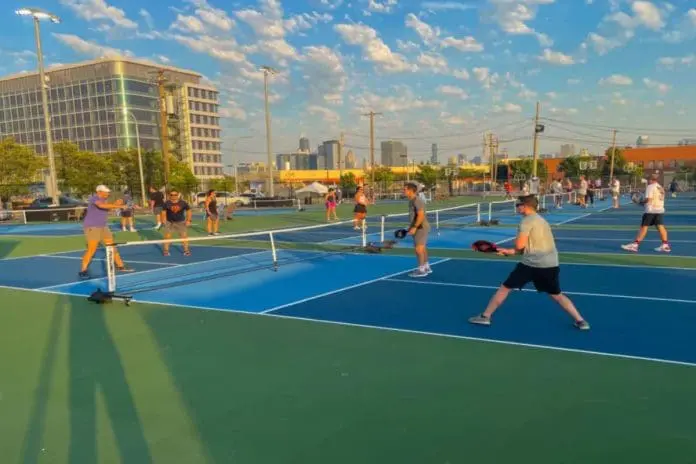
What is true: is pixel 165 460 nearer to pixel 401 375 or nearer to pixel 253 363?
pixel 253 363

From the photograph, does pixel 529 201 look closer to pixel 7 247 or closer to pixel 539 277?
pixel 539 277

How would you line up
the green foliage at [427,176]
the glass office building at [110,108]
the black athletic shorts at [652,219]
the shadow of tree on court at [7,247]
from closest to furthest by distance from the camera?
the black athletic shorts at [652,219]
the shadow of tree on court at [7,247]
the green foliage at [427,176]
the glass office building at [110,108]

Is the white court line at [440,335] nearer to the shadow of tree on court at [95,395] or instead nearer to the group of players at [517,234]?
the group of players at [517,234]

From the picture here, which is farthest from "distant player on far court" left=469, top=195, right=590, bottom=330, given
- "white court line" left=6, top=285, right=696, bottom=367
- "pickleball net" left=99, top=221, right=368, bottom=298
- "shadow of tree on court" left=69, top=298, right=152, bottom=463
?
"pickleball net" left=99, top=221, right=368, bottom=298

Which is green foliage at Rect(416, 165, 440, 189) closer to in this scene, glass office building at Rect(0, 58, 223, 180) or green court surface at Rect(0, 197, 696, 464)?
glass office building at Rect(0, 58, 223, 180)

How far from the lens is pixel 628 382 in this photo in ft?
14.8

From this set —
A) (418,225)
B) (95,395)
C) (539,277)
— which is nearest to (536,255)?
(539,277)

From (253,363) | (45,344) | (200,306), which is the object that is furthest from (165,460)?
(200,306)

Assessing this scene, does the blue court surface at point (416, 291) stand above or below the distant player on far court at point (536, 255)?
below

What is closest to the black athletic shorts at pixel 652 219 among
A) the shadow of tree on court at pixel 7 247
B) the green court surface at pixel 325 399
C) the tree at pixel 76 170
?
the green court surface at pixel 325 399

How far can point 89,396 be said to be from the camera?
451 cm

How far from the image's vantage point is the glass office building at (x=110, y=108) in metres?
101

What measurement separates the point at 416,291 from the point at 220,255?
6894 millimetres

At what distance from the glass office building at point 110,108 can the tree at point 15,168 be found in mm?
57668
